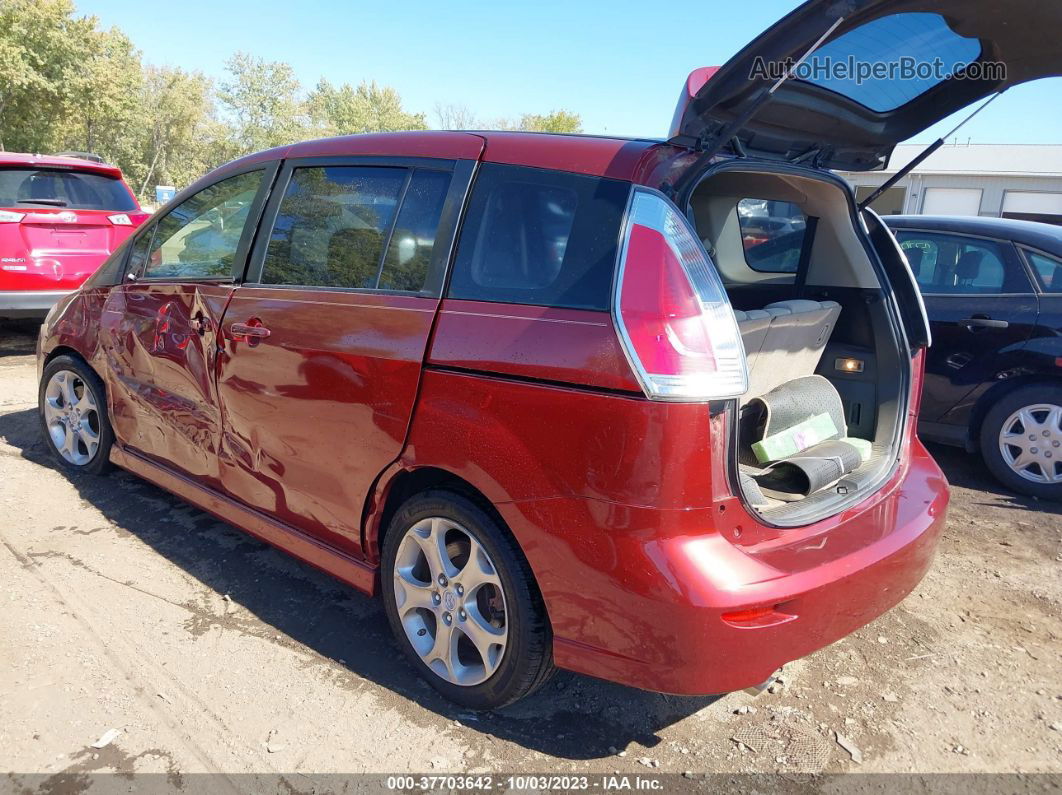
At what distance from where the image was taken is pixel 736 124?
7.10ft

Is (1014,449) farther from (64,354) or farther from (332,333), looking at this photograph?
(64,354)

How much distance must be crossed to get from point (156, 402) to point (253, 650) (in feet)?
4.72

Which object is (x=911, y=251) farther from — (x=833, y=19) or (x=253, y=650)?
(x=253, y=650)

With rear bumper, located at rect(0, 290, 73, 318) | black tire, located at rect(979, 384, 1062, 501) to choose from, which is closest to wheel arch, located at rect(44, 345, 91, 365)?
rear bumper, located at rect(0, 290, 73, 318)

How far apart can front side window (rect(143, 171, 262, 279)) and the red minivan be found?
20 mm

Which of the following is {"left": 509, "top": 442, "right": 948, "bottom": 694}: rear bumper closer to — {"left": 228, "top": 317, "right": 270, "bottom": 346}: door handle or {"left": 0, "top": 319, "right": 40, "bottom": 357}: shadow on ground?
{"left": 228, "top": 317, "right": 270, "bottom": 346}: door handle

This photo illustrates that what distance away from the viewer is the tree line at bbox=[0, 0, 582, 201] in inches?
980

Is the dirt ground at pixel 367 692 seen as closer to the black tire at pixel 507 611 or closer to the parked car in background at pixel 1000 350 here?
the black tire at pixel 507 611

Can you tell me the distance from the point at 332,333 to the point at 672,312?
1.30 meters

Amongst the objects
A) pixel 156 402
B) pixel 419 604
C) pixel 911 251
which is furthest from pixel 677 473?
pixel 911 251

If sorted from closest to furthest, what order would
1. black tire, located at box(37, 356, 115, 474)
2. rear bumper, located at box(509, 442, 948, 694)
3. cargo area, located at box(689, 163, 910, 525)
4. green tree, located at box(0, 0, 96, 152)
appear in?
1. rear bumper, located at box(509, 442, 948, 694)
2. cargo area, located at box(689, 163, 910, 525)
3. black tire, located at box(37, 356, 115, 474)
4. green tree, located at box(0, 0, 96, 152)

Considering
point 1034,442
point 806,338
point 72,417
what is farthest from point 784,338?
point 72,417

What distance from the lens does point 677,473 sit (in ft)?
6.57

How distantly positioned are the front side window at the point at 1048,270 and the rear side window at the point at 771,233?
2186 millimetres
